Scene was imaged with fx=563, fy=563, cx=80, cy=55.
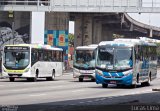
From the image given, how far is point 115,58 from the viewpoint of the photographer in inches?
1304

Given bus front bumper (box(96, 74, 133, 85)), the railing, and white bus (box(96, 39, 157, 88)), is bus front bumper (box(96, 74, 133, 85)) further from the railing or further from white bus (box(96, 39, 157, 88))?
the railing

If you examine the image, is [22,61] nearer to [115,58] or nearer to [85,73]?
[85,73]

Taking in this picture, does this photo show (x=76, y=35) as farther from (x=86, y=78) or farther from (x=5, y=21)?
(x=86, y=78)

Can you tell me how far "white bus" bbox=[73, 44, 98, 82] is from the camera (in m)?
43.6

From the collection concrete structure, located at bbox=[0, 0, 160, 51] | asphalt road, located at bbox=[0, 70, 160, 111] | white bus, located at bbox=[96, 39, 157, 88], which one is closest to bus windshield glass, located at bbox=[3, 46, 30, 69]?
white bus, located at bbox=[96, 39, 157, 88]

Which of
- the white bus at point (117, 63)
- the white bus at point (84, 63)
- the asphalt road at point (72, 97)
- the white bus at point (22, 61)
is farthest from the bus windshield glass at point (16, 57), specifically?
the asphalt road at point (72, 97)

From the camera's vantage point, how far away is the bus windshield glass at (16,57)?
135ft

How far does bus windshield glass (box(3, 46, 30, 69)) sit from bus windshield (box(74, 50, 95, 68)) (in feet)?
15.3

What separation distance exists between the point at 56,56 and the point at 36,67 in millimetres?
5283

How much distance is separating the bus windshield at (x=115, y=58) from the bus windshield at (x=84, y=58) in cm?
1044

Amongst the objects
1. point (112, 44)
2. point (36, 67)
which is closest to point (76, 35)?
point (36, 67)

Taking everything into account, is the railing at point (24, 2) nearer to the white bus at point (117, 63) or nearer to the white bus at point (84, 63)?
the white bus at point (84, 63)

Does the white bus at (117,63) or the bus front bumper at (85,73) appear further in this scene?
the bus front bumper at (85,73)

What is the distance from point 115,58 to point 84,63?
10.9m
